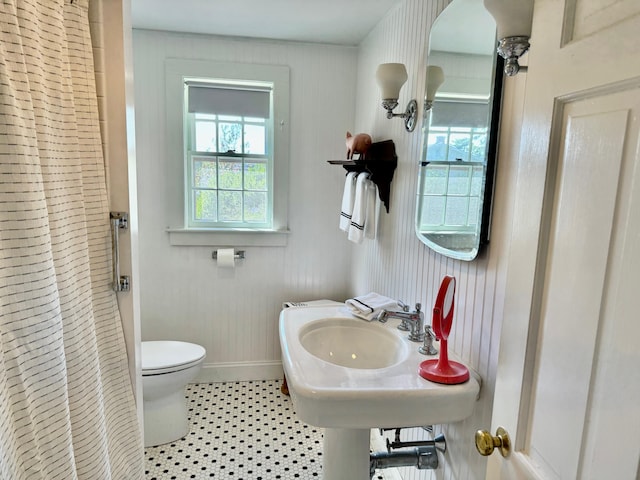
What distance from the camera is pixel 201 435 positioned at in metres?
2.18

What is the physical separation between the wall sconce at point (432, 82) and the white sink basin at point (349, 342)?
0.91 m

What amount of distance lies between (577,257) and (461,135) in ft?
2.60

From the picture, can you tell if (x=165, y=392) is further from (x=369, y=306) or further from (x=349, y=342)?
(x=369, y=306)

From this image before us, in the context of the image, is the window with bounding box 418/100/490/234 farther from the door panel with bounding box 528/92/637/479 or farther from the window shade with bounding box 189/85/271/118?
the window shade with bounding box 189/85/271/118

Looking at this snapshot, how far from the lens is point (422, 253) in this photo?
1.58m

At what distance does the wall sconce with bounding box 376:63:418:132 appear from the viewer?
1613 mm

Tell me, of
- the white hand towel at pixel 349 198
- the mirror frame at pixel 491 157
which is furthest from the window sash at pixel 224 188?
the mirror frame at pixel 491 157

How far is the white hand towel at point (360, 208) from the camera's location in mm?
1965

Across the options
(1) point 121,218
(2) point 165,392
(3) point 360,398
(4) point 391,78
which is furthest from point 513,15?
(2) point 165,392

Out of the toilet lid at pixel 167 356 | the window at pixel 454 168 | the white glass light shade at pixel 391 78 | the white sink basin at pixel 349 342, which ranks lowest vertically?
the toilet lid at pixel 167 356

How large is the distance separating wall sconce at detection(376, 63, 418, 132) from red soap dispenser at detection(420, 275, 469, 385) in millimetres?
835

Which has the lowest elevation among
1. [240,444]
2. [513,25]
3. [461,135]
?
[240,444]

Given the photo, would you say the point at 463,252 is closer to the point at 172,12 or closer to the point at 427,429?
the point at 427,429

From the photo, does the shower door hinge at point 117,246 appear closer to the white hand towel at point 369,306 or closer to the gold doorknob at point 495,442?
the white hand towel at point 369,306
